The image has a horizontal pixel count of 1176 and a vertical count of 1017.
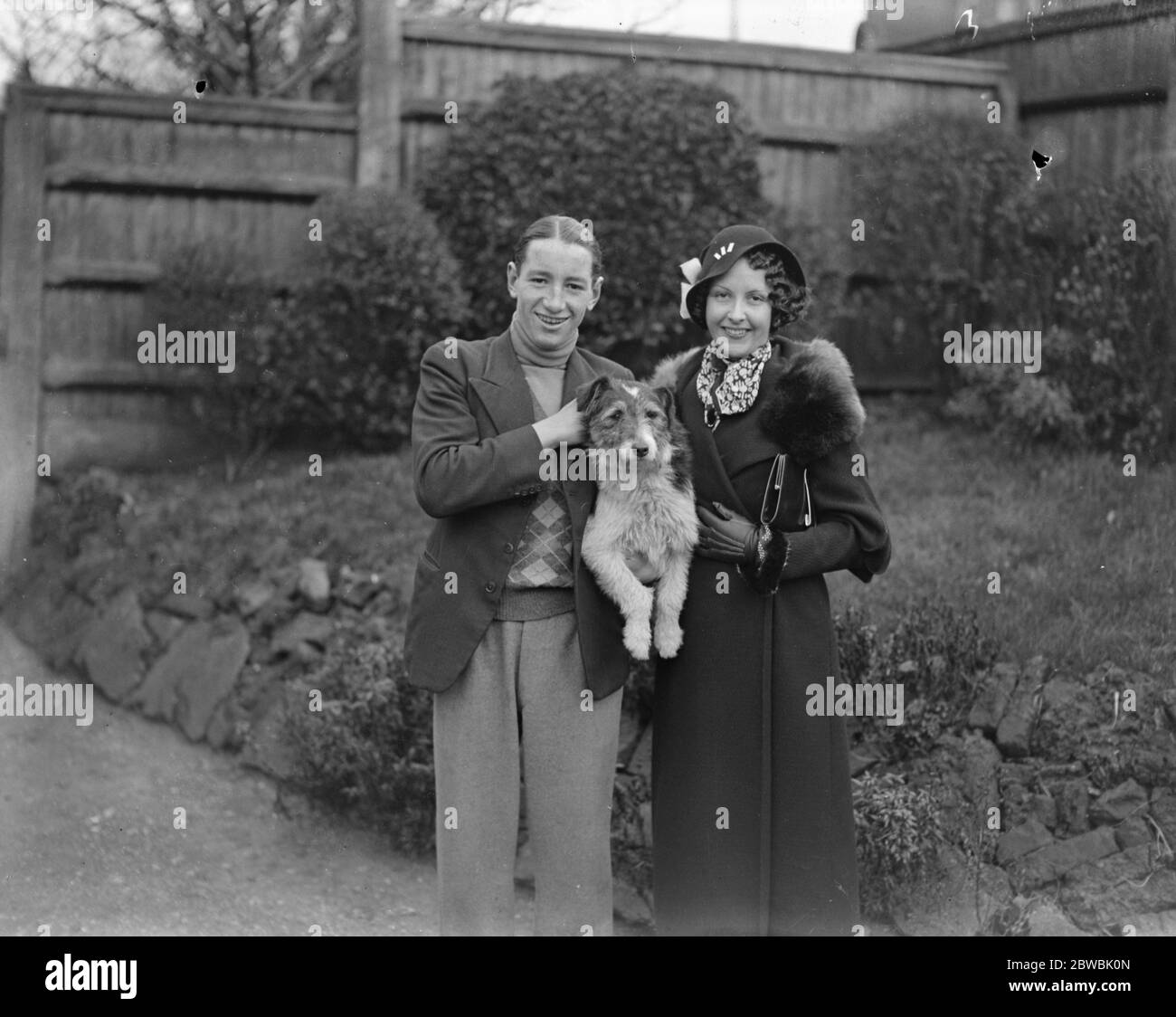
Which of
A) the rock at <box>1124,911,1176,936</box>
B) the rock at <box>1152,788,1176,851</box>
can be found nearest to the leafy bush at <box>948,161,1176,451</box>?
the rock at <box>1152,788,1176,851</box>

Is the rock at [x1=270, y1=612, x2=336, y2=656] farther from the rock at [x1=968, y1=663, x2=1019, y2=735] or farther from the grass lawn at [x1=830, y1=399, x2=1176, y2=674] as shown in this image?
the rock at [x1=968, y1=663, x2=1019, y2=735]

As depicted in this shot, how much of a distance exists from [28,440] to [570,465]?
619 cm

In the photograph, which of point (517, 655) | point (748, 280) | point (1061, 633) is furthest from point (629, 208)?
point (517, 655)

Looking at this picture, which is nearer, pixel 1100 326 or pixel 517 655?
pixel 517 655

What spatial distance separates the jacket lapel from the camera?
3828 mm

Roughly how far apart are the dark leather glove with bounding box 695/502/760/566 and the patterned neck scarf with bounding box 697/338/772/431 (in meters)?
0.29

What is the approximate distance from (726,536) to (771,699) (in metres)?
0.53

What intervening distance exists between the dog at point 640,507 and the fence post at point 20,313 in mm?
6015

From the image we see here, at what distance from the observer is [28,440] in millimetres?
8734

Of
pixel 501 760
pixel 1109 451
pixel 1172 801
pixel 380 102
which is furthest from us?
pixel 380 102

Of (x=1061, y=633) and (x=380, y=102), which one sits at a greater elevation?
(x=380, y=102)

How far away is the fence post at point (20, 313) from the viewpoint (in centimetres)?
860
